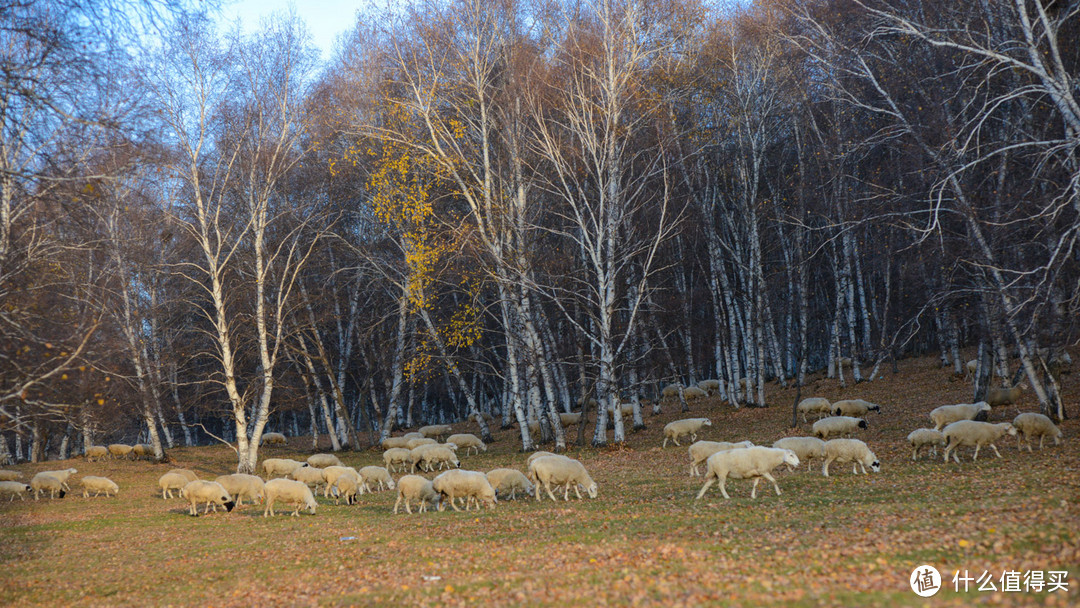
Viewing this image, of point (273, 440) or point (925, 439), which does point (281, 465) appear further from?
point (273, 440)

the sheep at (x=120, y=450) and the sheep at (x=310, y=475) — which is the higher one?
the sheep at (x=120, y=450)

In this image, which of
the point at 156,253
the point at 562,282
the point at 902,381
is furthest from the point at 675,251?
the point at 156,253

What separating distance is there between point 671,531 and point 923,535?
3.63 m

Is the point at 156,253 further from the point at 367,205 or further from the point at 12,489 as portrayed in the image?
the point at 12,489

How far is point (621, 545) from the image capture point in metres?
10.6

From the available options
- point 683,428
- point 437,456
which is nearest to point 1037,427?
point 683,428

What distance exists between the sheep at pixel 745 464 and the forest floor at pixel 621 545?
451 mm

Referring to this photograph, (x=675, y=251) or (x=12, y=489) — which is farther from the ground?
(x=675, y=251)

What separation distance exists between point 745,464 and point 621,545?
5003mm

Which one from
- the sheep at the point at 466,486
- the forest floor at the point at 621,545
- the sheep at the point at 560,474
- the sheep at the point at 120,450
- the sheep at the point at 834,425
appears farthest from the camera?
the sheep at the point at 120,450

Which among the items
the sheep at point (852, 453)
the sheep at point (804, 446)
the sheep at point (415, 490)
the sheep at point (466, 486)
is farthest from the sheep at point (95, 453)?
the sheep at point (852, 453)

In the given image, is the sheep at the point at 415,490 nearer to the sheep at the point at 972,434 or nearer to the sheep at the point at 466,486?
the sheep at the point at 466,486

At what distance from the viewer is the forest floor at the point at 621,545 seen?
8.05m

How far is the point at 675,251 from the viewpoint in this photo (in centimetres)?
3975
